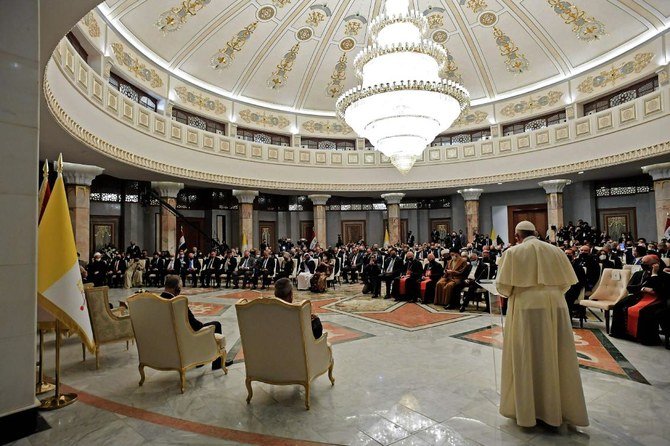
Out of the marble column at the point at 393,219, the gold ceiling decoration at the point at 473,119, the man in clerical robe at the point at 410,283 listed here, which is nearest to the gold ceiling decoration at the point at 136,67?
the man in clerical robe at the point at 410,283

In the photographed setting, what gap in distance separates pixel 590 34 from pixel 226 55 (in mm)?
12807

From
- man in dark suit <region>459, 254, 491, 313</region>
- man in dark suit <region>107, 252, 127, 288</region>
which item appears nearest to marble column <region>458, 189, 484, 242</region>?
man in dark suit <region>459, 254, 491, 313</region>

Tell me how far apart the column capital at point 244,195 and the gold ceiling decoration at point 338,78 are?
5714 millimetres

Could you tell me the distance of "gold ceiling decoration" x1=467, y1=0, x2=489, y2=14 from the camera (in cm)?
1280

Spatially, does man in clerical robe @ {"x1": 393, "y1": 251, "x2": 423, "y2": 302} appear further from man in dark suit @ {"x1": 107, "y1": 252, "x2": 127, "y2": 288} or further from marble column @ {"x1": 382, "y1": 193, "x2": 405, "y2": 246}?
marble column @ {"x1": 382, "y1": 193, "x2": 405, "y2": 246}

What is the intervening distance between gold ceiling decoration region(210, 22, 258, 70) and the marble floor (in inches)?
465

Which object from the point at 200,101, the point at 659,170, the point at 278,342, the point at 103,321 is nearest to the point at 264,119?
the point at 200,101

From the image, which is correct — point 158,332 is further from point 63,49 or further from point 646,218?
point 646,218

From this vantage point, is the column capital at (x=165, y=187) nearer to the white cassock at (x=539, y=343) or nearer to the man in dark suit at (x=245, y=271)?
the man in dark suit at (x=245, y=271)

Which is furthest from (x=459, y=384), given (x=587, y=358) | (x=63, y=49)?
(x=63, y=49)

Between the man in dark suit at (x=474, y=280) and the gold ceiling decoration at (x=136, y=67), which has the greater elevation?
the gold ceiling decoration at (x=136, y=67)

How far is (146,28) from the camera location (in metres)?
11.3

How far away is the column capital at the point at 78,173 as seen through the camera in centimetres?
Result: 1029

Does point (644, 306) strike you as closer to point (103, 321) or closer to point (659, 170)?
point (103, 321)
